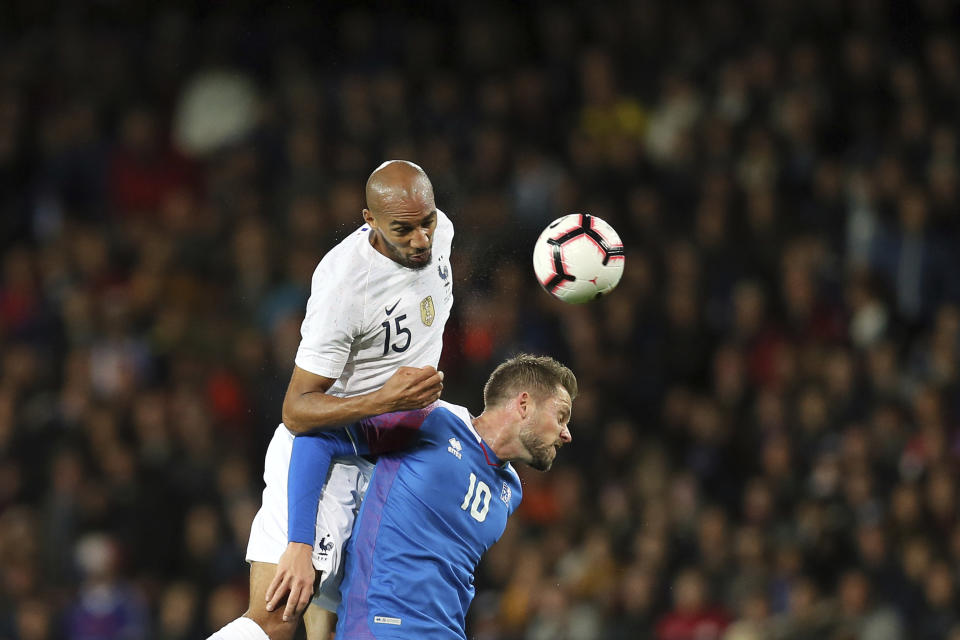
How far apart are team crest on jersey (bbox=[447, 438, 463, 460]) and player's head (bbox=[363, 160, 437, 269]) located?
0.69 m

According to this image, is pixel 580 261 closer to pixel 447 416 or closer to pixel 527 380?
pixel 527 380

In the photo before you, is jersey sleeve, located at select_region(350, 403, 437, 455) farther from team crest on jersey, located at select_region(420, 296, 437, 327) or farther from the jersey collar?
team crest on jersey, located at select_region(420, 296, 437, 327)

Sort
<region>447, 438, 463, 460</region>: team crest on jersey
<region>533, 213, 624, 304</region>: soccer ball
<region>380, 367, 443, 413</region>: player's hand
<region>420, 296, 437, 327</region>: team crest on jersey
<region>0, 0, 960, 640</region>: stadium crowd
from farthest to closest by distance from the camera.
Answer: <region>0, 0, 960, 640</region>: stadium crowd → <region>533, 213, 624, 304</region>: soccer ball → <region>420, 296, 437, 327</region>: team crest on jersey → <region>447, 438, 463, 460</region>: team crest on jersey → <region>380, 367, 443, 413</region>: player's hand

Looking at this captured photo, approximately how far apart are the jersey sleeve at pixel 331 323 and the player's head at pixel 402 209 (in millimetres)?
200

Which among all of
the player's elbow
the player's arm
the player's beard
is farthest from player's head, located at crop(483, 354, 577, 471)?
the player's elbow

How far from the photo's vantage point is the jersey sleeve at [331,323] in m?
4.82

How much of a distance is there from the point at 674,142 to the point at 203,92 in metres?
4.67

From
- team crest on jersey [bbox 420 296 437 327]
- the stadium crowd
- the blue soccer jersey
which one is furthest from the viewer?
the stadium crowd

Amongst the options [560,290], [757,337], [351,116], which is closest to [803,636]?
[757,337]

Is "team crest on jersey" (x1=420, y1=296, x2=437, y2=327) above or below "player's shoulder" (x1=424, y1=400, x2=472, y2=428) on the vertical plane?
above

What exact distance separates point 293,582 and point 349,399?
0.67 metres

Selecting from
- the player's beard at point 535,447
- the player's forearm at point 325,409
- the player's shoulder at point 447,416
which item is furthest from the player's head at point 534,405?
the player's forearm at point 325,409

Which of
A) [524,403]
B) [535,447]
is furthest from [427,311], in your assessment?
[535,447]

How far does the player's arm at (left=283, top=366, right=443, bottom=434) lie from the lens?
4656 millimetres
